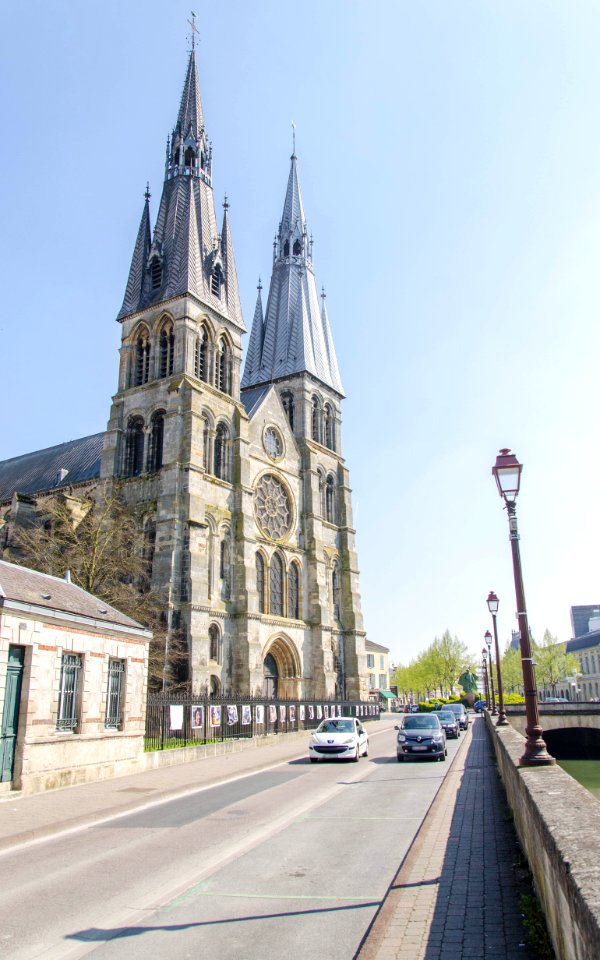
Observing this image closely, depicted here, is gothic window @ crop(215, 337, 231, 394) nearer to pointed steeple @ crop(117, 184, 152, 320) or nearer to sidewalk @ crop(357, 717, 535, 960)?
pointed steeple @ crop(117, 184, 152, 320)

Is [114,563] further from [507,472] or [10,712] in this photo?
[507,472]

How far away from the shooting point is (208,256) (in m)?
45.6

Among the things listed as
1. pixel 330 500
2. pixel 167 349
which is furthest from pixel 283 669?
pixel 167 349

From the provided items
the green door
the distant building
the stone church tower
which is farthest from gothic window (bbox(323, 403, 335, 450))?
the green door

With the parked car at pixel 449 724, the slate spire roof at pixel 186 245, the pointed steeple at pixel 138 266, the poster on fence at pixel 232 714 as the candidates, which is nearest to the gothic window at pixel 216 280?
the slate spire roof at pixel 186 245

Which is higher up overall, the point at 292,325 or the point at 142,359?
the point at 292,325

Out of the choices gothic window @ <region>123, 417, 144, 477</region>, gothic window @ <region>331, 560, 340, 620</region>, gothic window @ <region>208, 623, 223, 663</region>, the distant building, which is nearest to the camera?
the distant building

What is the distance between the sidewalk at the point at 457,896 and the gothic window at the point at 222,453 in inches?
1223

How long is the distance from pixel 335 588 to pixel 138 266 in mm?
24748

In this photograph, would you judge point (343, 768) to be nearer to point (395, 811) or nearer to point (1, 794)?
point (395, 811)

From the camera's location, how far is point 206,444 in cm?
4109

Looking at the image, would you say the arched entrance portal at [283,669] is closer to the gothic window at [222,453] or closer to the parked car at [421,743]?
the gothic window at [222,453]

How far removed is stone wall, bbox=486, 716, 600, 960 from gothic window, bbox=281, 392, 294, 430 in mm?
45545

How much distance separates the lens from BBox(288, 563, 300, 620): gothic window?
4556 cm
